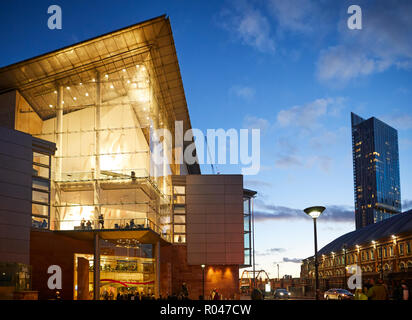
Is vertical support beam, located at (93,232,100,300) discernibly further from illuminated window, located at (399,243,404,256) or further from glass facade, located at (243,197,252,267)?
illuminated window, located at (399,243,404,256)

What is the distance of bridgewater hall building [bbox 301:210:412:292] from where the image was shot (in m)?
71.8

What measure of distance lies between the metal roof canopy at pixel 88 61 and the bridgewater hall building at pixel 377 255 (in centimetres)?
3886

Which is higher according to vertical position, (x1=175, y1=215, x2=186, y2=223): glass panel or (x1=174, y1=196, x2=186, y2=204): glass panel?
(x1=174, y1=196, x2=186, y2=204): glass panel

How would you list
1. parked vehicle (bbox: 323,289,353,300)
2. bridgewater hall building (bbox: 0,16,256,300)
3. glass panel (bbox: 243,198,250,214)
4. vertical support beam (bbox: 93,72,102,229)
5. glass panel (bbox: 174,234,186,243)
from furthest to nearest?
1. glass panel (bbox: 243,198,250,214)
2. glass panel (bbox: 174,234,186,243)
3. parked vehicle (bbox: 323,289,353,300)
4. vertical support beam (bbox: 93,72,102,229)
5. bridgewater hall building (bbox: 0,16,256,300)

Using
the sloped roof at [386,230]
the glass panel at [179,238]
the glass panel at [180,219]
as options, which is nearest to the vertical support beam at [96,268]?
the glass panel at [179,238]

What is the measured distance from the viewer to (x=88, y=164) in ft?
151

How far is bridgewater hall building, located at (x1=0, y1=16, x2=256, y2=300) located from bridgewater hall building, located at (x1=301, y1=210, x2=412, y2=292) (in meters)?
32.9

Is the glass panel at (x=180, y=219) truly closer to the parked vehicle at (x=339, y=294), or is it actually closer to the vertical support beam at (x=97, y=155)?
the vertical support beam at (x=97, y=155)

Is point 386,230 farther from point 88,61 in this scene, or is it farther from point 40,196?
point 40,196

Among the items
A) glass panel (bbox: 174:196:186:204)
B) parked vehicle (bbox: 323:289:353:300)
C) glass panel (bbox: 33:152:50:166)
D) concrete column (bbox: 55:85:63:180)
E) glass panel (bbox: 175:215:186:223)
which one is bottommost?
parked vehicle (bbox: 323:289:353:300)

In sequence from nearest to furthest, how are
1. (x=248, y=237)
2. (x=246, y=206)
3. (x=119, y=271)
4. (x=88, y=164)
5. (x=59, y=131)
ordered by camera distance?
(x=88, y=164) < (x=59, y=131) < (x=119, y=271) < (x=248, y=237) < (x=246, y=206)

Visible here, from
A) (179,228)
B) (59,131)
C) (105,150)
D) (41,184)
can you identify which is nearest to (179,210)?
(179,228)

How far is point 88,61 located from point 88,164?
415 inches

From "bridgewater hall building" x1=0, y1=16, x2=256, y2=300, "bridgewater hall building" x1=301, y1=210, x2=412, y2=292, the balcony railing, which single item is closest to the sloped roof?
"bridgewater hall building" x1=301, y1=210, x2=412, y2=292
